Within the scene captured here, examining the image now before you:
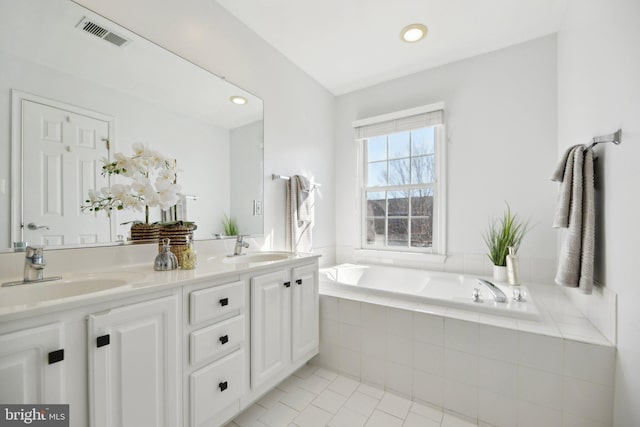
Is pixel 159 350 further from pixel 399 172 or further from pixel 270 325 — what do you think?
pixel 399 172

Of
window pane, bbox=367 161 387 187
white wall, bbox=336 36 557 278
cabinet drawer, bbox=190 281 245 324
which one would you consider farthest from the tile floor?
window pane, bbox=367 161 387 187

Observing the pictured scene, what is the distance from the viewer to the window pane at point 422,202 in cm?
274

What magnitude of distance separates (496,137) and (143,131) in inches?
107

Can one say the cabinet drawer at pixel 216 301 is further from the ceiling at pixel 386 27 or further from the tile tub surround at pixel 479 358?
the ceiling at pixel 386 27

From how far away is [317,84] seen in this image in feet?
9.66

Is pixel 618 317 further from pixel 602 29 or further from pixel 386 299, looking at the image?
pixel 602 29

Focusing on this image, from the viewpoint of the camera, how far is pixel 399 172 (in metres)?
2.91

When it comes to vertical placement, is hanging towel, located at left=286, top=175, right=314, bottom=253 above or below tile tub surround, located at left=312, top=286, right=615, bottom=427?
above

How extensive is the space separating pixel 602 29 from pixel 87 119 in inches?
102

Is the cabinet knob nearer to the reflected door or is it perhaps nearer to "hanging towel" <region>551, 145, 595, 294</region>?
the reflected door

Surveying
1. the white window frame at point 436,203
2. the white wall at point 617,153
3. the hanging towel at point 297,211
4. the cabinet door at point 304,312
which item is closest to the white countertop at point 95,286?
the cabinet door at point 304,312

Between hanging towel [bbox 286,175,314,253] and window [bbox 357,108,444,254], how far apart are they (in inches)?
33.5

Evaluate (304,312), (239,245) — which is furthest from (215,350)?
(239,245)

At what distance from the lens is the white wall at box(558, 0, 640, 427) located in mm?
1094
